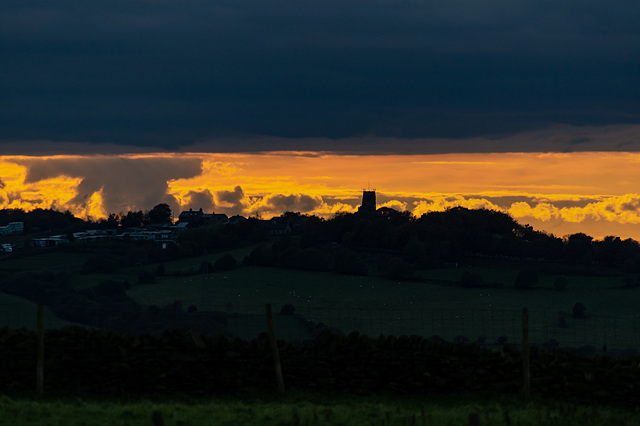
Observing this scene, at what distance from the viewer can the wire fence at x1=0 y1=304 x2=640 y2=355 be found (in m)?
105

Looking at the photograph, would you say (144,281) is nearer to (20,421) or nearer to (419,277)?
(419,277)

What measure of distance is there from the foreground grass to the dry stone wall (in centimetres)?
64

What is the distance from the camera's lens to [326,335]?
2642 centimetres

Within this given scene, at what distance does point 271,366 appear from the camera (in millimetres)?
26016

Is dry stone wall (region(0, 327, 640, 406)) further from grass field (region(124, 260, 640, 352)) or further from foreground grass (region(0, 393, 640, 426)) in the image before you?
grass field (region(124, 260, 640, 352))

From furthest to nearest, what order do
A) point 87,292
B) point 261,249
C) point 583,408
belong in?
point 261,249 → point 87,292 → point 583,408

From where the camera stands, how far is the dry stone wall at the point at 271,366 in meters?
25.6

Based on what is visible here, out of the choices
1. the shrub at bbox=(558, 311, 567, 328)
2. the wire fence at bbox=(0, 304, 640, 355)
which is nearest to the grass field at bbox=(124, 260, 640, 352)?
the shrub at bbox=(558, 311, 567, 328)

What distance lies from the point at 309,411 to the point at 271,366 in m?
3.73

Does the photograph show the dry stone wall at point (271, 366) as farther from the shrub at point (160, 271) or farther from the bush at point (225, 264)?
the shrub at point (160, 271)

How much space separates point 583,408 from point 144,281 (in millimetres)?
159876

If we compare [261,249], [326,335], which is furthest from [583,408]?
[261,249]

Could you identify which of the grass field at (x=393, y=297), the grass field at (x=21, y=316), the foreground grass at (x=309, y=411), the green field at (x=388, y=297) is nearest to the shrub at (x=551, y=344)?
the green field at (x=388, y=297)

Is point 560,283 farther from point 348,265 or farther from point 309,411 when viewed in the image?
point 309,411
